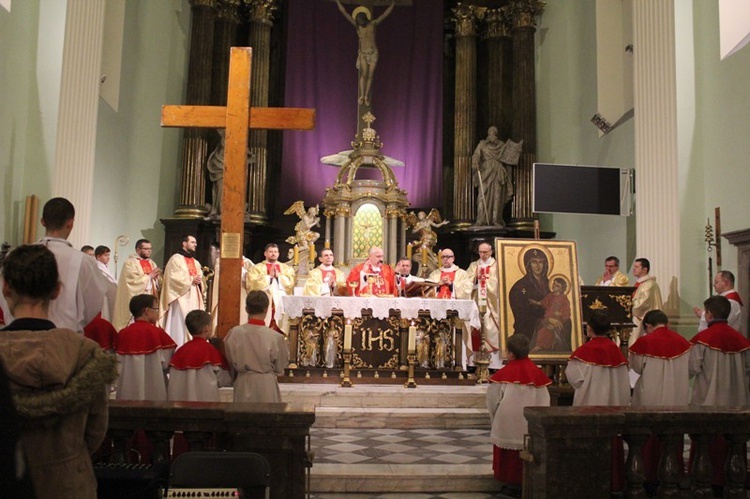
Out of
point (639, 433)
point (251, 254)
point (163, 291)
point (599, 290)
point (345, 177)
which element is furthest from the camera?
point (251, 254)

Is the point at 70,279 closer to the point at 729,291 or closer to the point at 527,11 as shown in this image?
the point at 729,291

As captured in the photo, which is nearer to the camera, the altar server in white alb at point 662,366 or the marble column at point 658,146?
the altar server in white alb at point 662,366

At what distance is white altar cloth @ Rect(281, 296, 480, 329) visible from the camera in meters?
9.37

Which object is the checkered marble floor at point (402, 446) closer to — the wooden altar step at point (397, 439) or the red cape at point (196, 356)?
the wooden altar step at point (397, 439)

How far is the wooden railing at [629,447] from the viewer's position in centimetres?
407

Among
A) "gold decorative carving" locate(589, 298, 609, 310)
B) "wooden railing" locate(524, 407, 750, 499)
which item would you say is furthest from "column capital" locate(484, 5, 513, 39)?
"wooden railing" locate(524, 407, 750, 499)

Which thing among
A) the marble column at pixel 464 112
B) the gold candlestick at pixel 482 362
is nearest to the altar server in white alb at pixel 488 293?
the gold candlestick at pixel 482 362

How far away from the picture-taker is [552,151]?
14930 millimetres

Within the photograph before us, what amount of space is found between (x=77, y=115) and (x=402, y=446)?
6183mm

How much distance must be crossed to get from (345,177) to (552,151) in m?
4.63

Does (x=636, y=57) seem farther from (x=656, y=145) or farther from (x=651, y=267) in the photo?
(x=651, y=267)

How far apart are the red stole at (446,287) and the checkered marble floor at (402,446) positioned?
300 cm

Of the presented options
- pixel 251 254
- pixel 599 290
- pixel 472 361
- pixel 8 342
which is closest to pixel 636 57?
pixel 599 290

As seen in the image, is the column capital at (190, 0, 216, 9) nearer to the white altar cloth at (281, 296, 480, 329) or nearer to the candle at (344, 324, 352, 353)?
the white altar cloth at (281, 296, 480, 329)
